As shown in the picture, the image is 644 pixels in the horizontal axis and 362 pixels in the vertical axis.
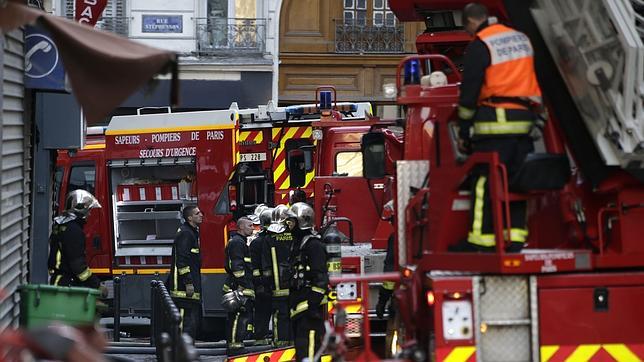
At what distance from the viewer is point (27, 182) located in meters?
10.7

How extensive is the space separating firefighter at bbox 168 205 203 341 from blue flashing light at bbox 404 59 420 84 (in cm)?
621

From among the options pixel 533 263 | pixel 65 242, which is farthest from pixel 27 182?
pixel 533 263

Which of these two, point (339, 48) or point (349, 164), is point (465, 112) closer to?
point (349, 164)

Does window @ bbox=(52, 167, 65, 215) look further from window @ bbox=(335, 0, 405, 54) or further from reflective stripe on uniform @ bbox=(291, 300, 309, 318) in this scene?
window @ bbox=(335, 0, 405, 54)

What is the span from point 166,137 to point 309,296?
683 centimetres

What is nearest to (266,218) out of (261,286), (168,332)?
(261,286)

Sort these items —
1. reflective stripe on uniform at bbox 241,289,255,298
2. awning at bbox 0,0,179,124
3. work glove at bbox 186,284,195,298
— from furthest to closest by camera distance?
1. work glove at bbox 186,284,195,298
2. reflective stripe on uniform at bbox 241,289,255,298
3. awning at bbox 0,0,179,124

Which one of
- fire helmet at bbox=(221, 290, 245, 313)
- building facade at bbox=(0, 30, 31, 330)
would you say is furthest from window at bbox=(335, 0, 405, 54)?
building facade at bbox=(0, 30, 31, 330)

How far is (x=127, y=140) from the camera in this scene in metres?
17.8

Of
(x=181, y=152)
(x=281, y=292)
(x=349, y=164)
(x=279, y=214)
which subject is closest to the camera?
(x=279, y=214)

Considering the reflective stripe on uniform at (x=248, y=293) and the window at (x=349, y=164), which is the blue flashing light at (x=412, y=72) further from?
the reflective stripe on uniform at (x=248, y=293)

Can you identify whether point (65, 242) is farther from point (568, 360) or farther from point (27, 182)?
point (568, 360)

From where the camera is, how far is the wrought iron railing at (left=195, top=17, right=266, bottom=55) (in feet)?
88.0

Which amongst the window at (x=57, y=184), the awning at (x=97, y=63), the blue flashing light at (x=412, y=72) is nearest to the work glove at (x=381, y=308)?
the blue flashing light at (x=412, y=72)
